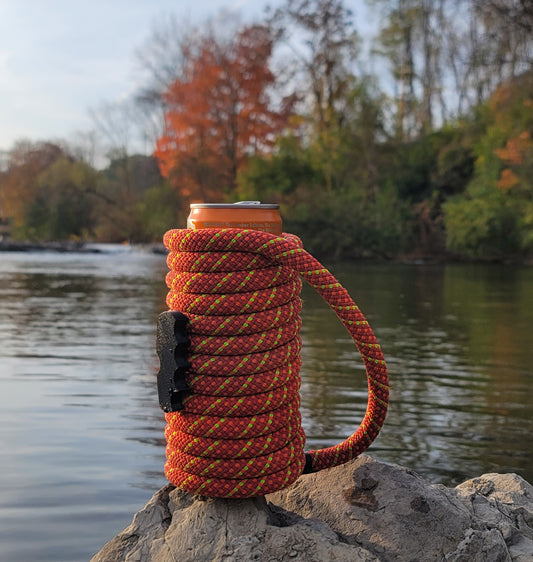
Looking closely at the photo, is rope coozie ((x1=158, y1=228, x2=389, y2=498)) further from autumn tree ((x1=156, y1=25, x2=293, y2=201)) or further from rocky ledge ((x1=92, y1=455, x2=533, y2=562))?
autumn tree ((x1=156, y1=25, x2=293, y2=201))

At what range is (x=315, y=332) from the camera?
10.6 m

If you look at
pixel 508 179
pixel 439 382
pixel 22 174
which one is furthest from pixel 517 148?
pixel 22 174

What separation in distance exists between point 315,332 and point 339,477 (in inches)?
305

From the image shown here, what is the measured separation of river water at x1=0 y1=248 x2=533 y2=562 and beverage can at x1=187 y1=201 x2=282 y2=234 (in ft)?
4.96

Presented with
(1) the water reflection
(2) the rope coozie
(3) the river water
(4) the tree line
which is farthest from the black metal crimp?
(4) the tree line

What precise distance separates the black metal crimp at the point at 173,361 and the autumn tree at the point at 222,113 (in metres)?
34.6

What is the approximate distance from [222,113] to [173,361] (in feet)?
118

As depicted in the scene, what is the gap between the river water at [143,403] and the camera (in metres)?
3.98

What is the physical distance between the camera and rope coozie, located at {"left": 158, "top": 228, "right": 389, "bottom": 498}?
2594 mm

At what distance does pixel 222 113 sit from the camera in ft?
124

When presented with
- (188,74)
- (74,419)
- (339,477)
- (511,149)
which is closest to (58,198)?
(188,74)

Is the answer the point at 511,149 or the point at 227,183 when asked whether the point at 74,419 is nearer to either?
the point at 511,149

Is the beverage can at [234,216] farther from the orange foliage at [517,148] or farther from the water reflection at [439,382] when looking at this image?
the orange foliage at [517,148]

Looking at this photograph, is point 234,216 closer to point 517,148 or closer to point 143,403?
point 143,403
